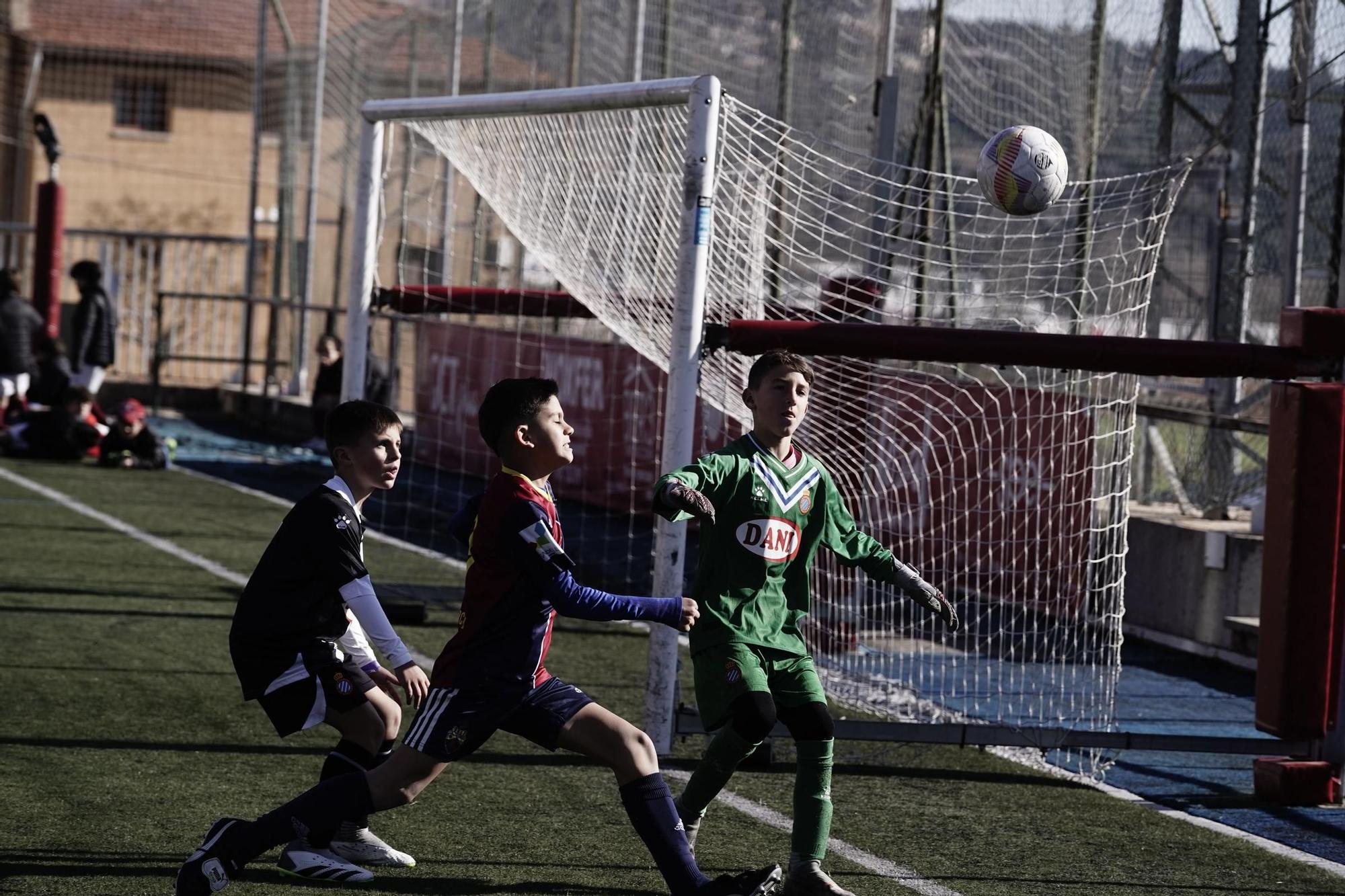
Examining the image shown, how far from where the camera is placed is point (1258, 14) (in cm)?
1050

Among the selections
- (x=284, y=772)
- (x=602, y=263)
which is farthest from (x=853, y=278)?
(x=284, y=772)

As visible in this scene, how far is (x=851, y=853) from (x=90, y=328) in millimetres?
13678

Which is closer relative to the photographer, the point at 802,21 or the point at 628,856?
the point at 628,856

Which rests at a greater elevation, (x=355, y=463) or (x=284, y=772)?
(x=355, y=463)

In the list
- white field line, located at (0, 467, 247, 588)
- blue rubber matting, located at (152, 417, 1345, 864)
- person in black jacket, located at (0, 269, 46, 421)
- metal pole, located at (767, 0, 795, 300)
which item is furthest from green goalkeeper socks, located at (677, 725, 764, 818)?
person in black jacket, located at (0, 269, 46, 421)

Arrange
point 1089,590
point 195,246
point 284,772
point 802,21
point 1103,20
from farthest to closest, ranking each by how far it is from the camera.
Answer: point 195,246 → point 802,21 → point 1103,20 → point 1089,590 → point 284,772

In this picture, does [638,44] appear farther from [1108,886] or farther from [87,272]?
[1108,886]

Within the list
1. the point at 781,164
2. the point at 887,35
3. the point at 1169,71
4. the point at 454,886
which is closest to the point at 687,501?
the point at 454,886

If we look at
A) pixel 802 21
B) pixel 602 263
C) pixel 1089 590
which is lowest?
pixel 1089 590

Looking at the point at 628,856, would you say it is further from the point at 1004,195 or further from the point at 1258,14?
the point at 1258,14

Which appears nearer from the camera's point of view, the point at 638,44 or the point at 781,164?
the point at 781,164

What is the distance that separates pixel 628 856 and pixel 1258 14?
7648 millimetres

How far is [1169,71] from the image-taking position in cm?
1149

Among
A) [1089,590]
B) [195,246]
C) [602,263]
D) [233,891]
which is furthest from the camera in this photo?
[195,246]
